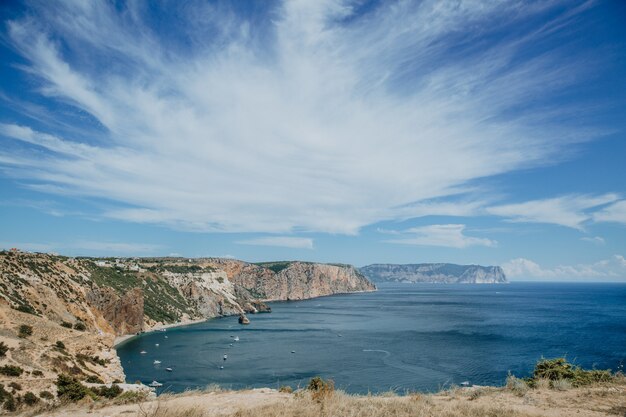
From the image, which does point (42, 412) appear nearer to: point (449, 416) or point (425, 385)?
point (449, 416)

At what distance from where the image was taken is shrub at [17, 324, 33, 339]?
39669 mm

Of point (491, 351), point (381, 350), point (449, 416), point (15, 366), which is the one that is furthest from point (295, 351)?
point (449, 416)

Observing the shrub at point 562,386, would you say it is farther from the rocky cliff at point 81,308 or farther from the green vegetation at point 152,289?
the green vegetation at point 152,289

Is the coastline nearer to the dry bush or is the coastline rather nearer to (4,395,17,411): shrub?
(4,395,17,411): shrub

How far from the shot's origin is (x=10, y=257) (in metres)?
70.4

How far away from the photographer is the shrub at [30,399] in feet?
87.9

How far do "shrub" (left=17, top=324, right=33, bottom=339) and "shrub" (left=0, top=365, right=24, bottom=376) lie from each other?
9.86m

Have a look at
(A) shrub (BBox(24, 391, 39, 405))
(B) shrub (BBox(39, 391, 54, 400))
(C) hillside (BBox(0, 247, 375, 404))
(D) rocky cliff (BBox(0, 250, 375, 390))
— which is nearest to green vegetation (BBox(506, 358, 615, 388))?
(A) shrub (BBox(24, 391, 39, 405))

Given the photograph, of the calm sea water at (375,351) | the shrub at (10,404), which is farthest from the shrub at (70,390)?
the calm sea water at (375,351)

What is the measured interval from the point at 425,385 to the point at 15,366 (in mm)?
46631

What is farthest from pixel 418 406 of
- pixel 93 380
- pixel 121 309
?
pixel 121 309

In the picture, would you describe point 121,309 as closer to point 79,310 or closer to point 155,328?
point 155,328

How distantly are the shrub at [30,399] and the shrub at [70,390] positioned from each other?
1536 millimetres

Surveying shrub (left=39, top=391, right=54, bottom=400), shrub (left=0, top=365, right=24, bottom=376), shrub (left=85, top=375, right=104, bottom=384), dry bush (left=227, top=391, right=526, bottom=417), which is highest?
dry bush (left=227, top=391, right=526, bottom=417)
